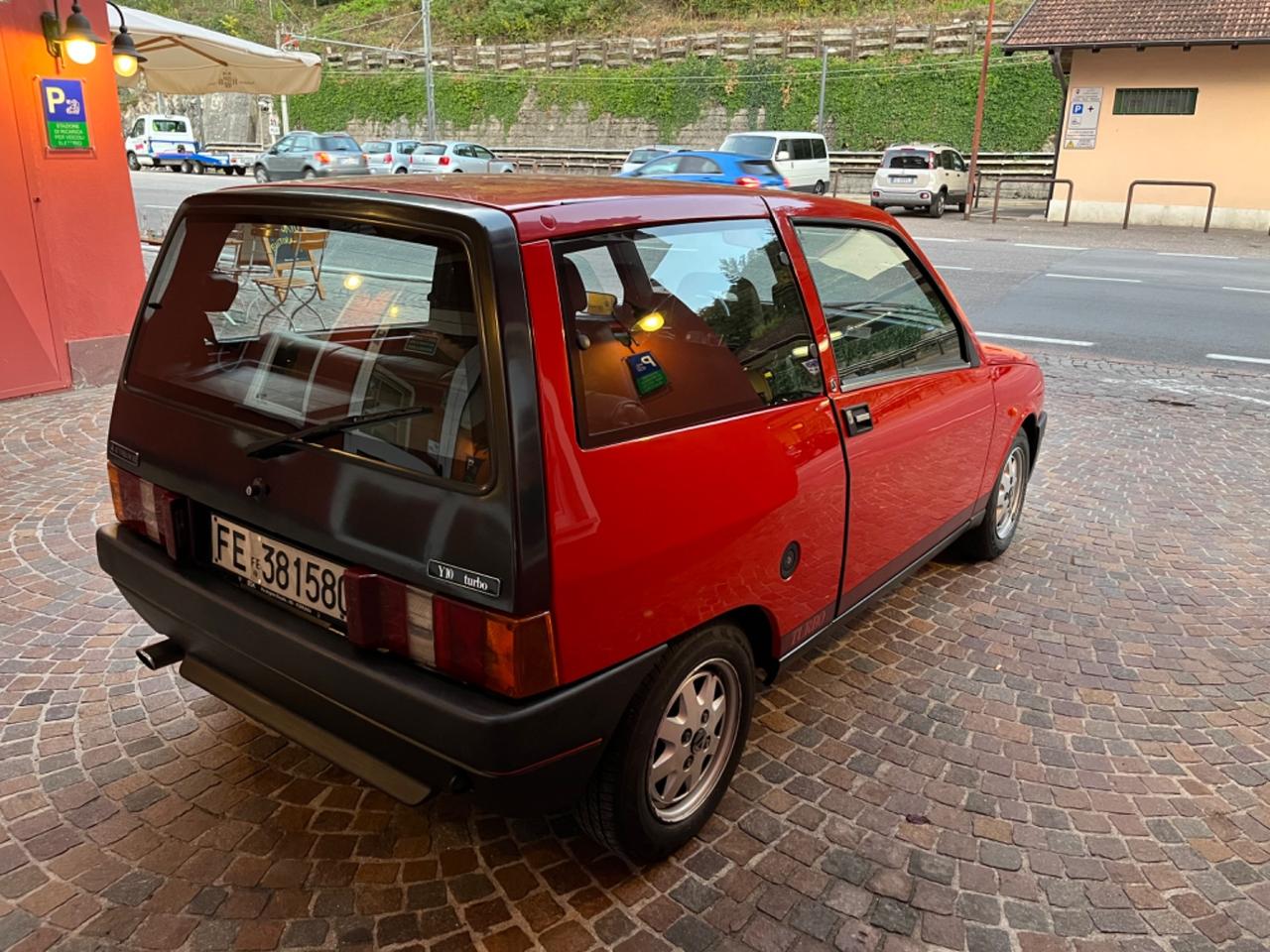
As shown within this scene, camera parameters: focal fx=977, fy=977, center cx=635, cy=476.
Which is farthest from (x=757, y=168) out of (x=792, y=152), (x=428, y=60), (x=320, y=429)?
(x=428, y=60)

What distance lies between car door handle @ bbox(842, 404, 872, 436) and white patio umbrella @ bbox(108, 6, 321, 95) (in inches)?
330

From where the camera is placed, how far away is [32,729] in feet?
10.7

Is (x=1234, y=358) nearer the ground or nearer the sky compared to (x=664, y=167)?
nearer the ground

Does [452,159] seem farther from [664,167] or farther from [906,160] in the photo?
[906,160]

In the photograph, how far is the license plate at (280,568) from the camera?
240cm

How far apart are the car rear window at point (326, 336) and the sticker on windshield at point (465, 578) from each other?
0.20 meters

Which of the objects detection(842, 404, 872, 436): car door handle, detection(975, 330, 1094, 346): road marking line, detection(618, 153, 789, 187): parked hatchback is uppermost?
detection(618, 153, 789, 187): parked hatchback

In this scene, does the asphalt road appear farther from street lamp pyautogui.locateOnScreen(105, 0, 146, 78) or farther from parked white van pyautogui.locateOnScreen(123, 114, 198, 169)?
parked white van pyautogui.locateOnScreen(123, 114, 198, 169)

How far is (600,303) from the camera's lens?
2.45 meters

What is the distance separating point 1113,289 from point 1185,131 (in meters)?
12.6

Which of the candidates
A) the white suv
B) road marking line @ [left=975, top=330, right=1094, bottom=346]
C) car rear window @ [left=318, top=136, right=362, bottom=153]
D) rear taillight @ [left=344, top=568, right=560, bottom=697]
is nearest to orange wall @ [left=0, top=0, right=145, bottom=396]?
rear taillight @ [left=344, top=568, right=560, bottom=697]

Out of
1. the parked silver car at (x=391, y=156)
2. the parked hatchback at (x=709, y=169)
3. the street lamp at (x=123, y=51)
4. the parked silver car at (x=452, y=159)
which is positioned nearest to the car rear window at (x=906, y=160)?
the parked hatchback at (x=709, y=169)

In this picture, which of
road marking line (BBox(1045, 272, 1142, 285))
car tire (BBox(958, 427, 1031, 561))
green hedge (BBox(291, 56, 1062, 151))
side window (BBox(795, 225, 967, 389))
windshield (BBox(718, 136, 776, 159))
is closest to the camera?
side window (BBox(795, 225, 967, 389))

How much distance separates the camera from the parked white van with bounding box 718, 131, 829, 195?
2541 cm
